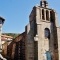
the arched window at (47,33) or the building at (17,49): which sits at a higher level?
the arched window at (47,33)

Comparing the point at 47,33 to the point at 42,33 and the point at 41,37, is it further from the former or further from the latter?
the point at 41,37

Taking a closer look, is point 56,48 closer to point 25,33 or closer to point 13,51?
point 25,33

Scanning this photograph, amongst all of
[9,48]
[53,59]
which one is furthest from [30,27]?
[9,48]

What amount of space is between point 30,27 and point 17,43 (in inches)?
238

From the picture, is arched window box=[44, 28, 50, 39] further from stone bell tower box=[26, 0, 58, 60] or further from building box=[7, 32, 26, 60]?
building box=[7, 32, 26, 60]

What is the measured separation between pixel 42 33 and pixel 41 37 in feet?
2.67

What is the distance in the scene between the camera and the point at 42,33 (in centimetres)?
3562

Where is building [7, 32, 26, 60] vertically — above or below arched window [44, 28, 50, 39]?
below

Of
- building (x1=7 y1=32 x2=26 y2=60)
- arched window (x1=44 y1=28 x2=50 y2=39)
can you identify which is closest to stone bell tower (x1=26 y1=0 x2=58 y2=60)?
arched window (x1=44 y1=28 x2=50 y2=39)

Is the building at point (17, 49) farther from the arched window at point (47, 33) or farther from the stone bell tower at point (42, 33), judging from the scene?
the arched window at point (47, 33)

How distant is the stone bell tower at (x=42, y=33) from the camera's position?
112 feet

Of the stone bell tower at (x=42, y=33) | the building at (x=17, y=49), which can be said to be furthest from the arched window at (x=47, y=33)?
the building at (x=17, y=49)

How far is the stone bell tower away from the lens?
34125 mm

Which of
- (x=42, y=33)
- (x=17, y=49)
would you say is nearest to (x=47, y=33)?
(x=42, y=33)
